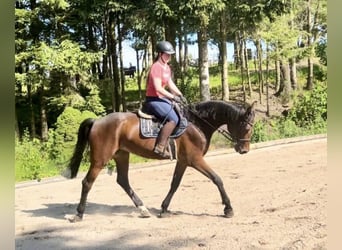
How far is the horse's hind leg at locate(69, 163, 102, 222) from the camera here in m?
3.11

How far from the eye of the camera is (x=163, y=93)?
3.02 metres

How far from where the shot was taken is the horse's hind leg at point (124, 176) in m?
3.12

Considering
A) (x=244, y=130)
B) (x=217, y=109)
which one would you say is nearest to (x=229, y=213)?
(x=244, y=130)

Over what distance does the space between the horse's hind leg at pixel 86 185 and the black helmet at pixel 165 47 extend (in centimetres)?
79

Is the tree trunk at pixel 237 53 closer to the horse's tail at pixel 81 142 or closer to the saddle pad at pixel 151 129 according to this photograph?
the saddle pad at pixel 151 129

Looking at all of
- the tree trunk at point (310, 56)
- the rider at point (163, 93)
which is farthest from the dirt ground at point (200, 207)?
the tree trunk at point (310, 56)

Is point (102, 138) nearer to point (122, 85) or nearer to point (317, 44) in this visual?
point (122, 85)

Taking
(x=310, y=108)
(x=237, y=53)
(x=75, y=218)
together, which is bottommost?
(x=75, y=218)

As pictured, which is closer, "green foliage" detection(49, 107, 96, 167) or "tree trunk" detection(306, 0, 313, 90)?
"tree trunk" detection(306, 0, 313, 90)

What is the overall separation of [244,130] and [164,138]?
469 mm

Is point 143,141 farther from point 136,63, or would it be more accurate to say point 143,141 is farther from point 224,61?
point 224,61

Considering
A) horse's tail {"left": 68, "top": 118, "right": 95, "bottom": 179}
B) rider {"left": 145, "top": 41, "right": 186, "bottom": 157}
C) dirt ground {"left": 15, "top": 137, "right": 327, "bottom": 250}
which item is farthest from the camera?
horse's tail {"left": 68, "top": 118, "right": 95, "bottom": 179}

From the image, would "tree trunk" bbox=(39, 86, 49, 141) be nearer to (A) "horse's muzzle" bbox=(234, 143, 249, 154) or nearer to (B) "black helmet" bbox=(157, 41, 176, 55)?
(B) "black helmet" bbox=(157, 41, 176, 55)

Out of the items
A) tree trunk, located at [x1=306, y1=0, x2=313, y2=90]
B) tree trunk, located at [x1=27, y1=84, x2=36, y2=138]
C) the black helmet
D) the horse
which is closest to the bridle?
the horse
